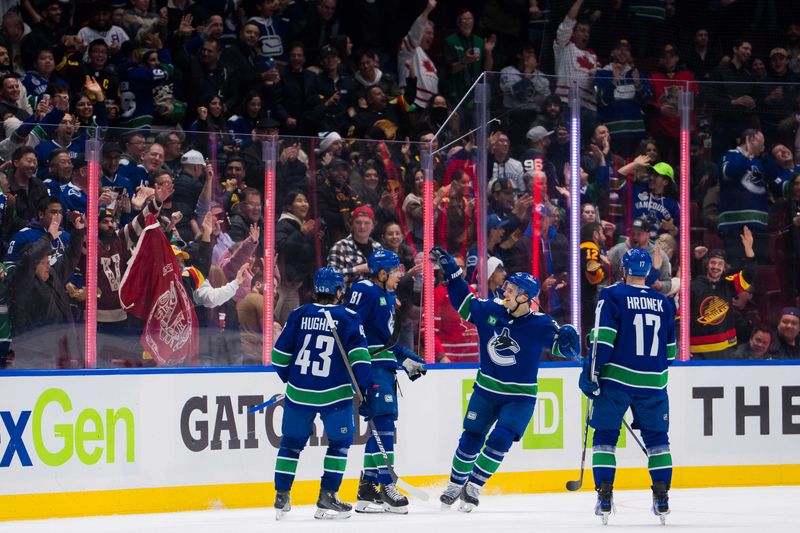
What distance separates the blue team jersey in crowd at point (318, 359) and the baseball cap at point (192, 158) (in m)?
1.12

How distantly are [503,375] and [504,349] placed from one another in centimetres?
14

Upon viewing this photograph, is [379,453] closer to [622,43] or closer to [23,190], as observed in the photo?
[23,190]

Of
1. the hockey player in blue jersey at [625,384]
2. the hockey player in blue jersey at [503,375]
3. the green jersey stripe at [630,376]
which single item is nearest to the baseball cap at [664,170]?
the hockey player in blue jersey at [503,375]

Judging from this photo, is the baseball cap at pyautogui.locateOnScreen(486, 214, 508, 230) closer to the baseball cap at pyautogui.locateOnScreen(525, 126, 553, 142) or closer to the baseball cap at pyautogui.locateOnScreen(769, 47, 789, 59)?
the baseball cap at pyautogui.locateOnScreen(525, 126, 553, 142)

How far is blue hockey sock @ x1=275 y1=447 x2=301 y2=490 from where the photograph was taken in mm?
6277

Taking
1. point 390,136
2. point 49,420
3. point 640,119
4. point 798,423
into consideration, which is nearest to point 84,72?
point 390,136

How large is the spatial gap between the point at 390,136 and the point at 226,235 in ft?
9.65

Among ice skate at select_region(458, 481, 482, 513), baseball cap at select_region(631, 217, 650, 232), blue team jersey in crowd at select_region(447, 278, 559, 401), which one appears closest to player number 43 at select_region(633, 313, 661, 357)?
blue team jersey in crowd at select_region(447, 278, 559, 401)

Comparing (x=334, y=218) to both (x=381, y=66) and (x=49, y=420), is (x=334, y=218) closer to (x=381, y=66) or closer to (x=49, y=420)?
(x=49, y=420)

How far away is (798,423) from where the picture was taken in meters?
7.94

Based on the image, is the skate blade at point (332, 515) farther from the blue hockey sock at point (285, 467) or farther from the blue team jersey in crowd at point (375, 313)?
the blue team jersey in crowd at point (375, 313)

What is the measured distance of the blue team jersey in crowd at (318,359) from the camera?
627cm

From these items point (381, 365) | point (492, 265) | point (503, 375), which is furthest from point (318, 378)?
point (492, 265)

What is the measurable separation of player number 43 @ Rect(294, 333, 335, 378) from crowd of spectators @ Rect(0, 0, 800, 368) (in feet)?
2.52
